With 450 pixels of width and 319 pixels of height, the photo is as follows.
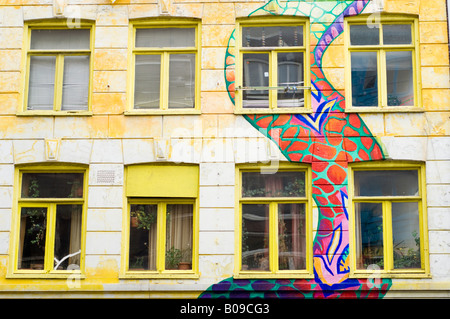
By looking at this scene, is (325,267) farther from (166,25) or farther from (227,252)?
(166,25)

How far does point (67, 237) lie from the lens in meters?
12.1

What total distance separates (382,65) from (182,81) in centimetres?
431

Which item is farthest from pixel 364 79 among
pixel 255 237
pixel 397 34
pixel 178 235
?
pixel 178 235

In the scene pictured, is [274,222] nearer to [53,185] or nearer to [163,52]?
[163,52]

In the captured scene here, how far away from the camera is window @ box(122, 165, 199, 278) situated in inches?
470

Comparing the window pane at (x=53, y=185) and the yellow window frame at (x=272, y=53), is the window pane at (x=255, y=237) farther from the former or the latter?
the window pane at (x=53, y=185)

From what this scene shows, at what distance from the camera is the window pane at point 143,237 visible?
39.2ft

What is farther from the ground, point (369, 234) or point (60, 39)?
point (60, 39)

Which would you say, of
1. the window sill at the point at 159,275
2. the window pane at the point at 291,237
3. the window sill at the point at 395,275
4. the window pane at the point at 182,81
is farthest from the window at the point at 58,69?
the window sill at the point at 395,275

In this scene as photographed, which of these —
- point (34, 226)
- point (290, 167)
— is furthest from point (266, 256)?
point (34, 226)

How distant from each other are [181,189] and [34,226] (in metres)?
3.22

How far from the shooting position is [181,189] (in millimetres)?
11961

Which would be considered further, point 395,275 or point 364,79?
point 364,79

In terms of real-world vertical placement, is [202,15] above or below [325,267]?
above
